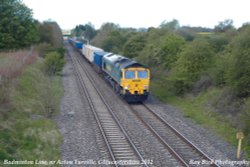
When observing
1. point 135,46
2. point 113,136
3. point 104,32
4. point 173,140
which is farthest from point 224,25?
point 113,136

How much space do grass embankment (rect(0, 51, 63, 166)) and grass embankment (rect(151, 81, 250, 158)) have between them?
804cm

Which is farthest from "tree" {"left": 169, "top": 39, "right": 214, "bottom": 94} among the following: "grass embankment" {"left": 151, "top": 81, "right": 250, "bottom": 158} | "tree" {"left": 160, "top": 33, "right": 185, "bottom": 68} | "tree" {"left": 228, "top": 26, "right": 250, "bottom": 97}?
"tree" {"left": 160, "top": 33, "right": 185, "bottom": 68}

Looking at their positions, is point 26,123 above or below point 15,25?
below

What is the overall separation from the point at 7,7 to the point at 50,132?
26845mm

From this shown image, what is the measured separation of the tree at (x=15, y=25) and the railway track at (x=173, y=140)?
2270 centimetres

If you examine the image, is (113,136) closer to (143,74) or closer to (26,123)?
(26,123)

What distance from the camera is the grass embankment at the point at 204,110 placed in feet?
50.5

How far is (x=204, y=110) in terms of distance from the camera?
1931cm

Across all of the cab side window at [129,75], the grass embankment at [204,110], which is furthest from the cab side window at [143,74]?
the grass embankment at [204,110]

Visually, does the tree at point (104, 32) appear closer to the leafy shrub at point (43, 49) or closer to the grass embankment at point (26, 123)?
the leafy shrub at point (43, 49)

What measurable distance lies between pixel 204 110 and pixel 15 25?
26.6 metres

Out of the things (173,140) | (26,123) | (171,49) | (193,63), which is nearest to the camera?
(173,140)

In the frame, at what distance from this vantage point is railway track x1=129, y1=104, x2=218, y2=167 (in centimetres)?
1212

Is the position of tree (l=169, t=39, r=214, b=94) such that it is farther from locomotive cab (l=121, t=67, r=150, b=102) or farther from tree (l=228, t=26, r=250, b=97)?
tree (l=228, t=26, r=250, b=97)
